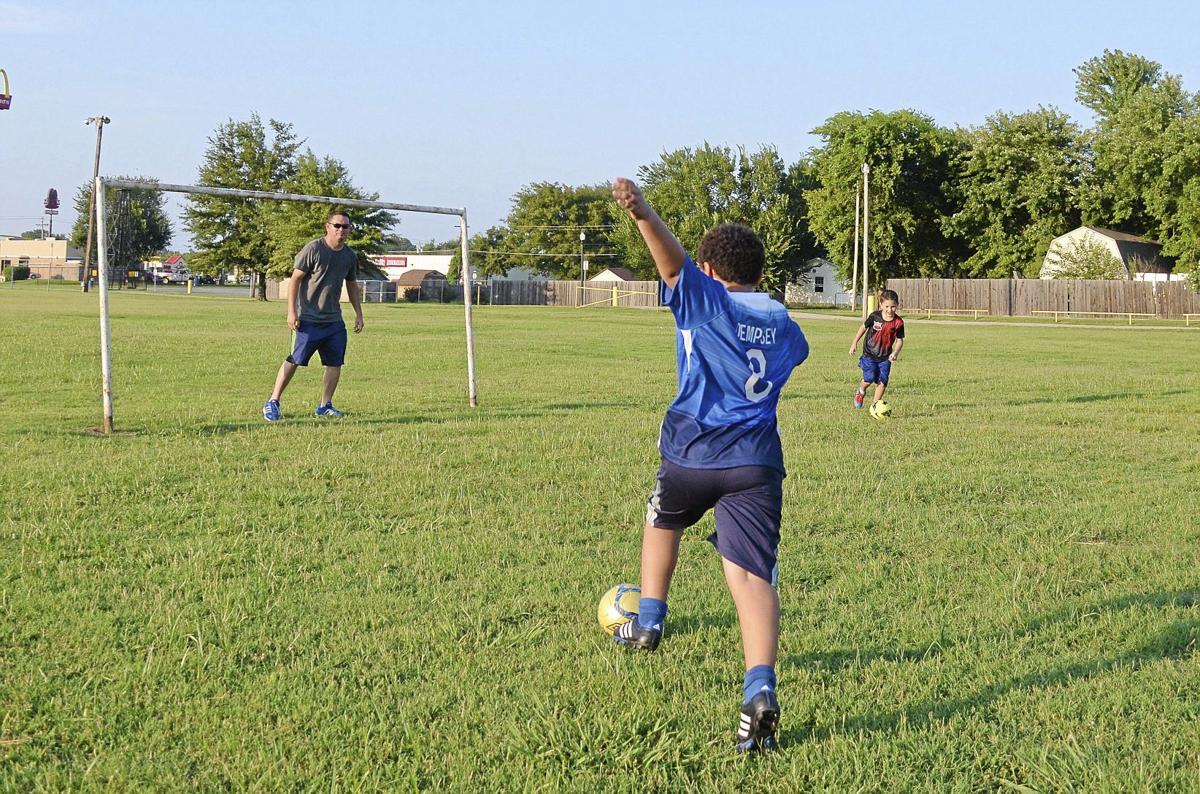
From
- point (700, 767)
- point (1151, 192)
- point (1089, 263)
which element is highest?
point (1151, 192)

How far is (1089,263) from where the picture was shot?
60.3 metres

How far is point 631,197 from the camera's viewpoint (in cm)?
351

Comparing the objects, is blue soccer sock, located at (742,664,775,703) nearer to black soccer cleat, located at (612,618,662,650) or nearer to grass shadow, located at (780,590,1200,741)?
grass shadow, located at (780,590,1200,741)

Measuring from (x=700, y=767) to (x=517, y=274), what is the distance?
360 ft

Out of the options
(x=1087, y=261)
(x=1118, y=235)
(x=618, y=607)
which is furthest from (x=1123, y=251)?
Result: (x=618, y=607)

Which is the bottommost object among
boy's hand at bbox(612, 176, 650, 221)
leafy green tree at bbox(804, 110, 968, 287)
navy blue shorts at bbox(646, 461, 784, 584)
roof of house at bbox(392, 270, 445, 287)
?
navy blue shorts at bbox(646, 461, 784, 584)

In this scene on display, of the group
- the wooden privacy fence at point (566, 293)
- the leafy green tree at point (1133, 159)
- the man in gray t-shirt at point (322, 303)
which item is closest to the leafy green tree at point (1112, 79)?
the leafy green tree at point (1133, 159)

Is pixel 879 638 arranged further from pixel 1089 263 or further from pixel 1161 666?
pixel 1089 263

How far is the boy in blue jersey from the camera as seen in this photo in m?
3.71

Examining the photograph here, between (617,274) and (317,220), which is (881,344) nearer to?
(317,220)

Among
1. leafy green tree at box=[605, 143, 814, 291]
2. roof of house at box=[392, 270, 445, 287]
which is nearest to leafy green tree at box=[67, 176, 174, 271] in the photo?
roof of house at box=[392, 270, 445, 287]

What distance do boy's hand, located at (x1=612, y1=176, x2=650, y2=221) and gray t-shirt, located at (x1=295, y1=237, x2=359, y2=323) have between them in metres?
8.07

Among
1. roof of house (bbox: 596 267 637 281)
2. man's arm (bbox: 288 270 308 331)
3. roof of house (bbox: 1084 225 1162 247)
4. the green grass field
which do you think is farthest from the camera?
roof of house (bbox: 596 267 637 281)

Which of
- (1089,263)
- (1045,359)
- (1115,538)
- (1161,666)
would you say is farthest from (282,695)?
(1089,263)
